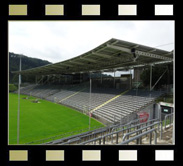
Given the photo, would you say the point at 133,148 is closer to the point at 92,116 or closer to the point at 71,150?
the point at 71,150

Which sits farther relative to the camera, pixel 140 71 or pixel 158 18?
pixel 140 71

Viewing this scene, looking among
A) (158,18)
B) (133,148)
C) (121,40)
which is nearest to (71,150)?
(133,148)

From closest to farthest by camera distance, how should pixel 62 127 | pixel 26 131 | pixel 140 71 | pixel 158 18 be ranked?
pixel 158 18, pixel 26 131, pixel 62 127, pixel 140 71

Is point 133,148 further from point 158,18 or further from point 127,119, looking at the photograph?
point 127,119

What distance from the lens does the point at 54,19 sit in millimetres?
2738

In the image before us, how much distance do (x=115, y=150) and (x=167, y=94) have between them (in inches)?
571

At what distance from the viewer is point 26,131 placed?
34.3ft

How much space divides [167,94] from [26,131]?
1551 cm

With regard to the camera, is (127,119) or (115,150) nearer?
→ (115,150)
